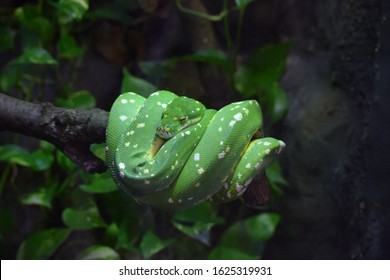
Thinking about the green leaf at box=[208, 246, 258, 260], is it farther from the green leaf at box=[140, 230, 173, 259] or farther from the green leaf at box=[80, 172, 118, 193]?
the green leaf at box=[80, 172, 118, 193]

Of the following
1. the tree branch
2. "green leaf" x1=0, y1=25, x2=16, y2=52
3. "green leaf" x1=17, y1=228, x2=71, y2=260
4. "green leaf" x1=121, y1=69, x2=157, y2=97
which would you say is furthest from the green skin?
"green leaf" x1=0, y1=25, x2=16, y2=52

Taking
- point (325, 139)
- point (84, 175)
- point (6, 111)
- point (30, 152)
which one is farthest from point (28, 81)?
point (325, 139)

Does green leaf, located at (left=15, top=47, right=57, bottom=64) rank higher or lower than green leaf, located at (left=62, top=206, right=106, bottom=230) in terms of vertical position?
higher

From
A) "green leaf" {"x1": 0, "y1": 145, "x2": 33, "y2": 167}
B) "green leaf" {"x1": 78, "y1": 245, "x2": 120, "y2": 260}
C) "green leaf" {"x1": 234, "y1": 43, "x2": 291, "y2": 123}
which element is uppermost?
"green leaf" {"x1": 234, "y1": 43, "x2": 291, "y2": 123}

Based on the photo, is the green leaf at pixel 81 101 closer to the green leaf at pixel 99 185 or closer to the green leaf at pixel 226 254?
the green leaf at pixel 99 185

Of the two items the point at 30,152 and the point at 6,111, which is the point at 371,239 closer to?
the point at 6,111

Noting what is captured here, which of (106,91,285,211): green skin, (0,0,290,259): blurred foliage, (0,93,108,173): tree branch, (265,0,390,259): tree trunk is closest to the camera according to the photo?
(106,91,285,211): green skin

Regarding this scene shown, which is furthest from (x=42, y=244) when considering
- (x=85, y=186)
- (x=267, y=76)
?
(x=267, y=76)

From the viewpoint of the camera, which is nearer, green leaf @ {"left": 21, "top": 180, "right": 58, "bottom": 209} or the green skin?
the green skin
